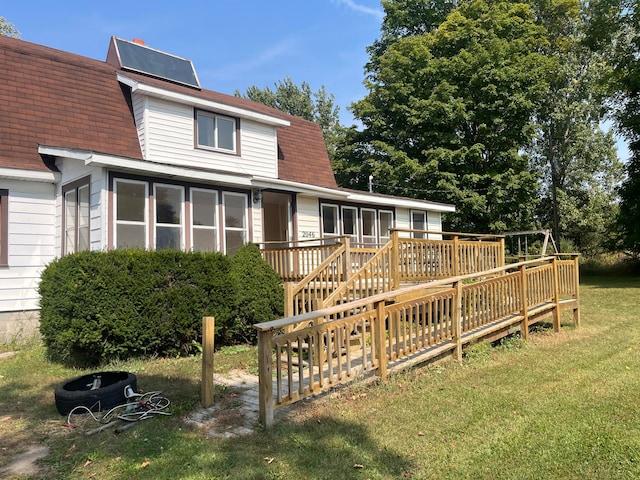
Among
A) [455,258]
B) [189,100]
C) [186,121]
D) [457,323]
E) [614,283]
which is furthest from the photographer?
[614,283]

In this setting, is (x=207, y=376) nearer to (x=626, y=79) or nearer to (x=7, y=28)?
(x=626, y=79)

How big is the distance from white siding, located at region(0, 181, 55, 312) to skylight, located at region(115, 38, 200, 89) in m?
4.55

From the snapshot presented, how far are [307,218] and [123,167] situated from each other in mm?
5439

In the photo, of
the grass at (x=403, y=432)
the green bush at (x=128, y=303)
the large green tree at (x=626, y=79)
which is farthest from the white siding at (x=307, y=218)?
the large green tree at (x=626, y=79)

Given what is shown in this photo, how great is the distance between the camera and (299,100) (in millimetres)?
41875

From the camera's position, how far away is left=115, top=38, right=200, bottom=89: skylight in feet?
40.8

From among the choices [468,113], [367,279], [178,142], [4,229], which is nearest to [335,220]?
[178,142]

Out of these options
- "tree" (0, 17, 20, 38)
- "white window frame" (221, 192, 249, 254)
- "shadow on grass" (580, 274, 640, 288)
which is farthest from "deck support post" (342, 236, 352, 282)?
"tree" (0, 17, 20, 38)

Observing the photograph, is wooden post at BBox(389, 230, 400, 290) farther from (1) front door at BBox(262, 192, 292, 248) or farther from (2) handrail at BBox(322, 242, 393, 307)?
(1) front door at BBox(262, 192, 292, 248)

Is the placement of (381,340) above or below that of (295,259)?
below

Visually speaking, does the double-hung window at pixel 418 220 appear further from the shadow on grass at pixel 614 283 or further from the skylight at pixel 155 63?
the skylight at pixel 155 63

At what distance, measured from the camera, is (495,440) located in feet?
12.6

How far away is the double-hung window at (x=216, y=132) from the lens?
11547 millimetres

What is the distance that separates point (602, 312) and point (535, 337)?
408 cm
